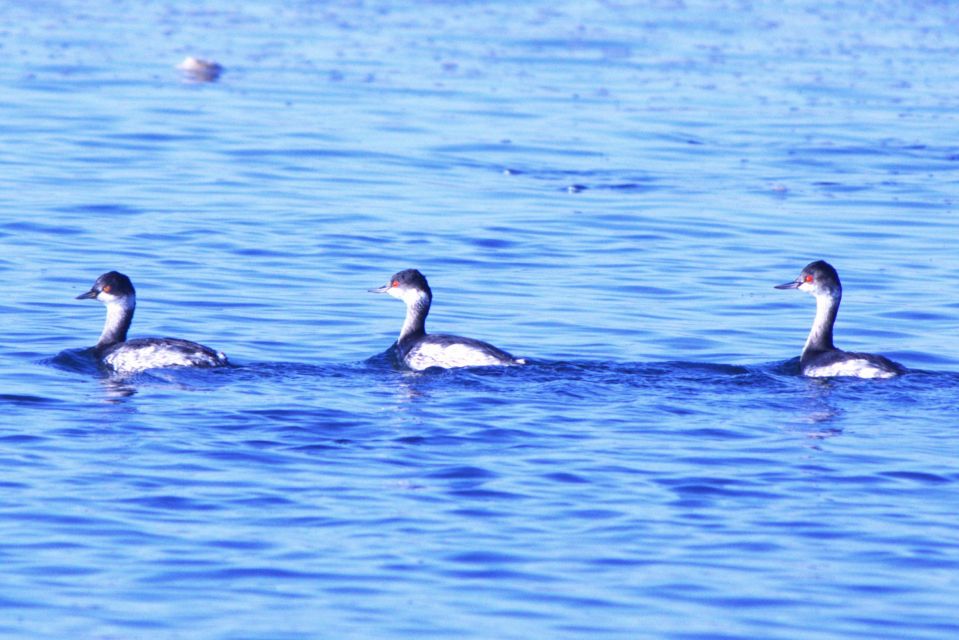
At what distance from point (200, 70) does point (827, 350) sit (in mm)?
19843

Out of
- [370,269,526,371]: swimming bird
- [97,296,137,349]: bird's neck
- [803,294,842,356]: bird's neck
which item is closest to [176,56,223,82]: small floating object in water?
[370,269,526,371]: swimming bird

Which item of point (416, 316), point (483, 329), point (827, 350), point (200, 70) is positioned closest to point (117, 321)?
point (416, 316)

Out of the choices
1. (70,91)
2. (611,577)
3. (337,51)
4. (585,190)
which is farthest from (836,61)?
(611,577)

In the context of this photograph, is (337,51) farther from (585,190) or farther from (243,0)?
(585,190)

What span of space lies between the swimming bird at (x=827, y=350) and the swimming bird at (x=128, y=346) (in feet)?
16.6

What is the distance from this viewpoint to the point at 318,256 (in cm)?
2077

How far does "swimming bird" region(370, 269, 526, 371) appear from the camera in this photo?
48.9ft

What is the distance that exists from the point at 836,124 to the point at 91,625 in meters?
22.9

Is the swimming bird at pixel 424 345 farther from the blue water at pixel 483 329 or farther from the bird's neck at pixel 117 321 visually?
the bird's neck at pixel 117 321

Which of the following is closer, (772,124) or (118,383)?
(118,383)

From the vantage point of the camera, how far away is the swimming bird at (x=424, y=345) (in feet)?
48.9

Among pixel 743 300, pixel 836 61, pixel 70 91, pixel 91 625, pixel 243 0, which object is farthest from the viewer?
pixel 243 0

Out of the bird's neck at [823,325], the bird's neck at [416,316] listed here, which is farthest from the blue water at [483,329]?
the bird's neck at [823,325]

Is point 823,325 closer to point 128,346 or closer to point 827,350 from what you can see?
point 827,350
